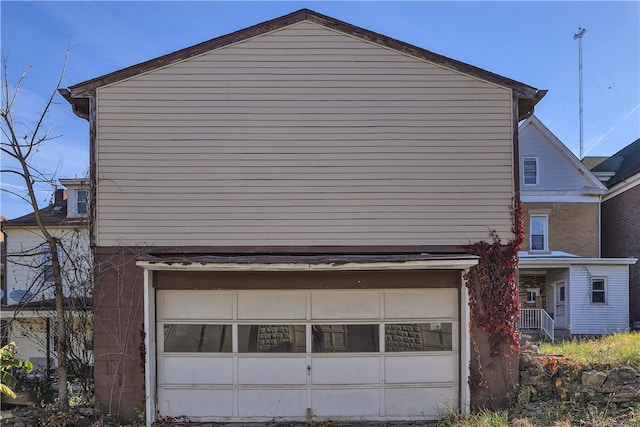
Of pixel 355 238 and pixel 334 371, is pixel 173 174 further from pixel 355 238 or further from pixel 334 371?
pixel 334 371

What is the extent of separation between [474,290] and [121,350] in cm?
618

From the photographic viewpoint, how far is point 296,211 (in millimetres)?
8375

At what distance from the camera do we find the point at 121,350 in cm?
814

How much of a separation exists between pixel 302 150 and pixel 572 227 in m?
16.0

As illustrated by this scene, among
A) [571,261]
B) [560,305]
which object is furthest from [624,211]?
[560,305]

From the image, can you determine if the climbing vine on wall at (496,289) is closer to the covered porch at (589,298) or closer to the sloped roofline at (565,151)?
the covered porch at (589,298)

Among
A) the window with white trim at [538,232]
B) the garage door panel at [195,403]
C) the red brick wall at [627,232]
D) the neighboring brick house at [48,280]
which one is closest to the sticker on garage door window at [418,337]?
the garage door panel at [195,403]

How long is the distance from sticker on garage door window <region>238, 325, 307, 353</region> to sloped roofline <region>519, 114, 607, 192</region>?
16071mm

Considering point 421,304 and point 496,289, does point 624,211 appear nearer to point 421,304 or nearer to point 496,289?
point 496,289

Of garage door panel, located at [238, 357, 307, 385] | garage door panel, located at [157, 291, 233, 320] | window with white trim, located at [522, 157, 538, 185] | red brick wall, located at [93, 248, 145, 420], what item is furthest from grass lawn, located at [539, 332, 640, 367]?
window with white trim, located at [522, 157, 538, 185]

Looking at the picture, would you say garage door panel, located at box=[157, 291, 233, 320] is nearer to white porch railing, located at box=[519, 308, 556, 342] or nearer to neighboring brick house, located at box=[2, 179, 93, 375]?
neighboring brick house, located at box=[2, 179, 93, 375]

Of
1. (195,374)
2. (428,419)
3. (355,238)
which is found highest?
(355,238)

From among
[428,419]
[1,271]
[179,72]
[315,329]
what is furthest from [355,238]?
[1,271]

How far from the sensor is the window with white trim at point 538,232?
20016mm
